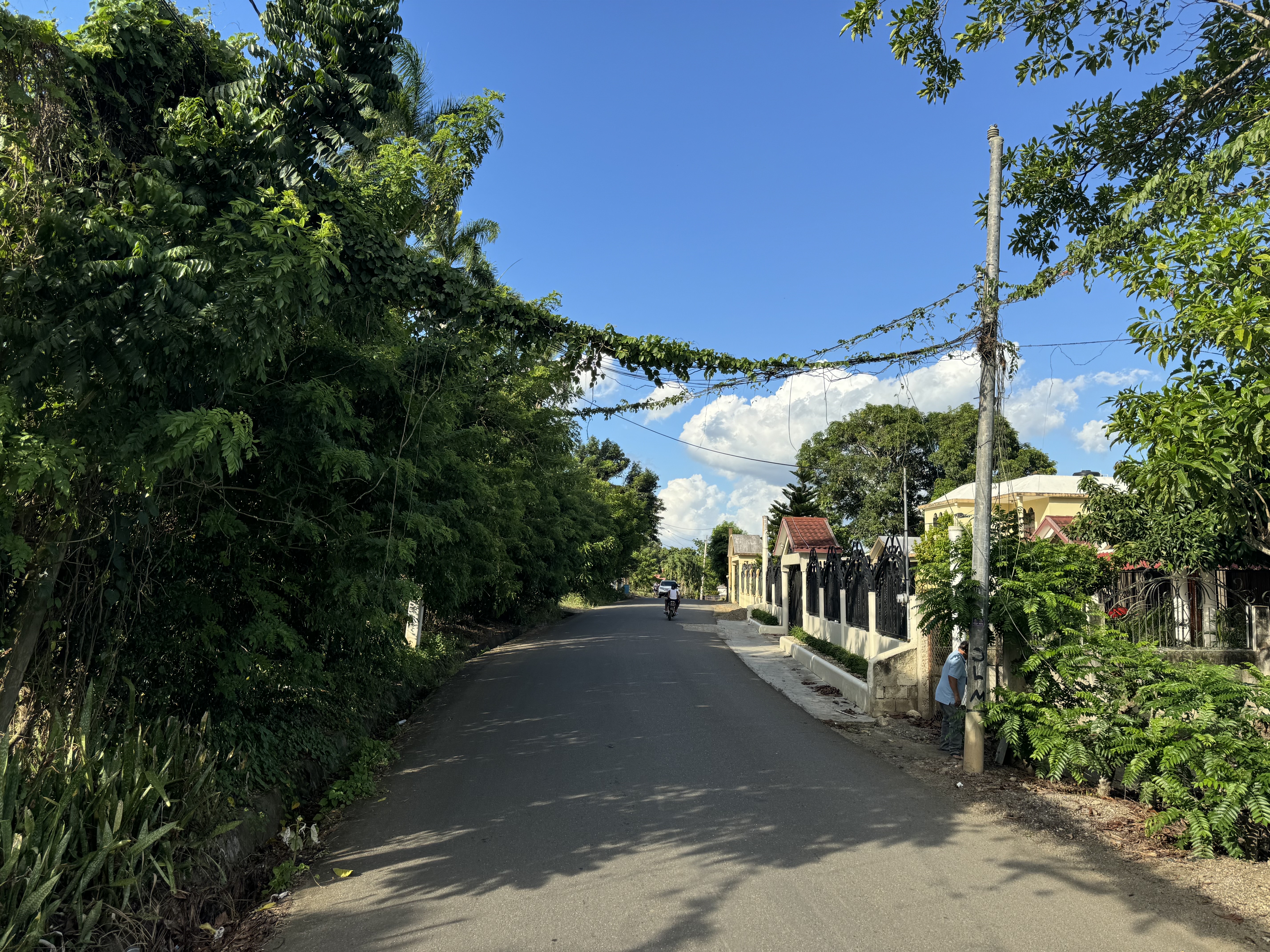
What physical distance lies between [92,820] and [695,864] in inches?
152

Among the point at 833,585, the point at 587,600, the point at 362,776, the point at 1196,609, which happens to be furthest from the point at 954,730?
the point at 587,600

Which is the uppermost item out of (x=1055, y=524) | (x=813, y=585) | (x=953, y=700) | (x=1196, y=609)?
(x=1055, y=524)

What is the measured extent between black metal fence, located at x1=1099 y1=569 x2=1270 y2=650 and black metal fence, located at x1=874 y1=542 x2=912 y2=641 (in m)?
2.92

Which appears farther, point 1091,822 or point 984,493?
point 984,493

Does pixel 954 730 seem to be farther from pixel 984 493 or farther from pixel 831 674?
pixel 831 674

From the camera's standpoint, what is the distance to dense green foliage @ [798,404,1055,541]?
41156 millimetres

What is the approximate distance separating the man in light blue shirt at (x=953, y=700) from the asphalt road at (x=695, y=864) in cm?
99

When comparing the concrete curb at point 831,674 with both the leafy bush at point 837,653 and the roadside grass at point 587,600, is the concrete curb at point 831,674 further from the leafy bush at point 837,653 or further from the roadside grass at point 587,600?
the roadside grass at point 587,600

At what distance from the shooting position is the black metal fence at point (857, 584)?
50.6ft

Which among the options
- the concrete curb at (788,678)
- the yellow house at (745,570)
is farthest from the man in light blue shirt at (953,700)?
the yellow house at (745,570)

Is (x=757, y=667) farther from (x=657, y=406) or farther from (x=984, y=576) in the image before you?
(x=657, y=406)

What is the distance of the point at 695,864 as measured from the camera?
18.9 ft

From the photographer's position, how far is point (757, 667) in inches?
681

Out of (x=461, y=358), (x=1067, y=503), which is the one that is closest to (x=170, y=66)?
(x=461, y=358)
